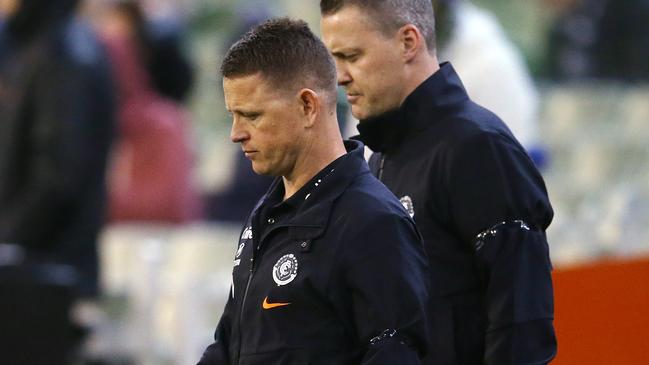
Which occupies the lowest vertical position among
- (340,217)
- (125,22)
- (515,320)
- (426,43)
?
(515,320)

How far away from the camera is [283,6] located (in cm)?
1180

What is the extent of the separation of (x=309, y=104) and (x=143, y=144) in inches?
213

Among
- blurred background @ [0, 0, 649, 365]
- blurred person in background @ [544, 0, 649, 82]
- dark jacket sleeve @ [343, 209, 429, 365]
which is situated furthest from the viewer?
blurred person in background @ [544, 0, 649, 82]

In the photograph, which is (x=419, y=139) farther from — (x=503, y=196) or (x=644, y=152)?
(x=644, y=152)

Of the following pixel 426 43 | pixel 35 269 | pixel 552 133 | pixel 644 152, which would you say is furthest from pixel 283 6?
pixel 426 43

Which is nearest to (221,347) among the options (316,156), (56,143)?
(316,156)

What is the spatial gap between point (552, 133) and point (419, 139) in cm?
708

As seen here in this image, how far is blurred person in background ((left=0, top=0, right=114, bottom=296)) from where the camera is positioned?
21.7 feet

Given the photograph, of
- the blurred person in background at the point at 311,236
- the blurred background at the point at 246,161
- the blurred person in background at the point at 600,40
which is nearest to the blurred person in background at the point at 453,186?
the blurred person in background at the point at 311,236

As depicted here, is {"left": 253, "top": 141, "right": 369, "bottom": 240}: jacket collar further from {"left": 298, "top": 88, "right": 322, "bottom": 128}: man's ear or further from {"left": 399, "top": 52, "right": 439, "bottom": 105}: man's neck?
{"left": 399, "top": 52, "right": 439, "bottom": 105}: man's neck

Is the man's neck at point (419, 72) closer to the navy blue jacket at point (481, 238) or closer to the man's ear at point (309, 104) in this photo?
the navy blue jacket at point (481, 238)

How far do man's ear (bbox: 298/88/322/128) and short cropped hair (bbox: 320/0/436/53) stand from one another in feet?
1.70

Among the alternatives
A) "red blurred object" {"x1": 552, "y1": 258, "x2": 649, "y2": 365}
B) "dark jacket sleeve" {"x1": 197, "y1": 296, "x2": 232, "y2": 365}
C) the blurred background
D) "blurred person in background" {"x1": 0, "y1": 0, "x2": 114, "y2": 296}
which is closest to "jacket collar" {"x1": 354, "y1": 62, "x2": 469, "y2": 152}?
"dark jacket sleeve" {"x1": 197, "y1": 296, "x2": 232, "y2": 365}

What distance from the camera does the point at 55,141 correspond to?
6.60 metres
